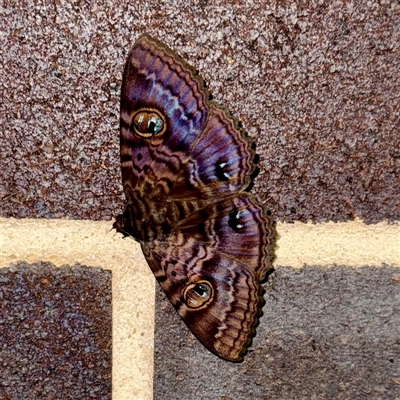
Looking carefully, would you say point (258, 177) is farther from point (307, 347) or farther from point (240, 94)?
point (307, 347)

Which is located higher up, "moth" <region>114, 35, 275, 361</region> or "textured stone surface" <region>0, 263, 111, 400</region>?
"moth" <region>114, 35, 275, 361</region>

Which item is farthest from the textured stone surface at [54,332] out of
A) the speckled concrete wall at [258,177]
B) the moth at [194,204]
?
the moth at [194,204]

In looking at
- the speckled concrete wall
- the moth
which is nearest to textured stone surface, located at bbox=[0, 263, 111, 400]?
the speckled concrete wall

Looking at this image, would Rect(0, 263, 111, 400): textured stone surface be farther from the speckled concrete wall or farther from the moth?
the moth

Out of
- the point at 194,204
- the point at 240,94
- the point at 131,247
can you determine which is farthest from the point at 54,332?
the point at 240,94

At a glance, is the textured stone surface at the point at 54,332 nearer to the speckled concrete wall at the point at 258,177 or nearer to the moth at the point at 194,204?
the speckled concrete wall at the point at 258,177

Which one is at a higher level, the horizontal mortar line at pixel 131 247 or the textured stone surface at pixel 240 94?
the textured stone surface at pixel 240 94
